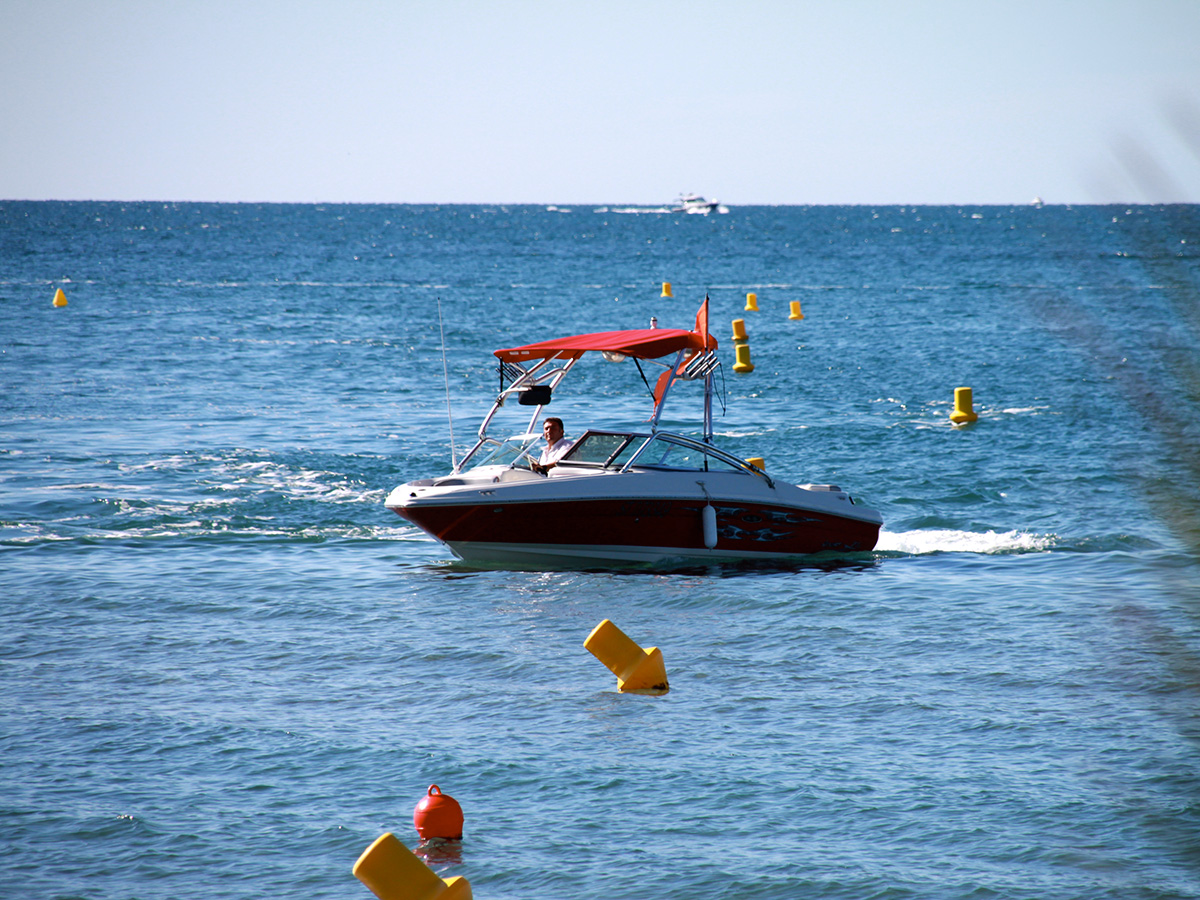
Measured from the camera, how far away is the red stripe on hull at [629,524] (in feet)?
41.2

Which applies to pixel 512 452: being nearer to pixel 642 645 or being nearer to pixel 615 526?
pixel 615 526

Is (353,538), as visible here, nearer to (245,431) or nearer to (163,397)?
(245,431)

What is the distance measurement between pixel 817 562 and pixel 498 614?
4.15 m

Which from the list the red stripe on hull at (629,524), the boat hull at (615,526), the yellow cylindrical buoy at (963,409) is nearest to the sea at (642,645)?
the boat hull at (615,526)

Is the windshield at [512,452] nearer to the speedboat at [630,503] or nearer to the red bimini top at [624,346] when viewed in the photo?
the speedboat at [630,503]

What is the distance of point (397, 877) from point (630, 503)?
7.62m

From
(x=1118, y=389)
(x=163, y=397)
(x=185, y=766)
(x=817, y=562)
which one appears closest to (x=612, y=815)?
(x=185, y=766)

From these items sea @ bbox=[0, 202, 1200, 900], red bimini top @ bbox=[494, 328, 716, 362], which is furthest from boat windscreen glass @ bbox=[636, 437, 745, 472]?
sea @ bbox=[0, 202, 1200, 900]

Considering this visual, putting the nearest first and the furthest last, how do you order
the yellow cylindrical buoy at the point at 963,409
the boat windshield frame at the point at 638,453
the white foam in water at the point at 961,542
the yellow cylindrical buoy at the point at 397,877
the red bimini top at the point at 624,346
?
the yellow cylindrical buoy at the point at 397,877
the boat windshield frame at the point at 638,453
the red bimini top at the point at 624,346
the white foam in water at the point at 961,542
the yellow cylindrical buoy at the point at 963,409

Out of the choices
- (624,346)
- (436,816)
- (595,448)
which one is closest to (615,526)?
(595,448)

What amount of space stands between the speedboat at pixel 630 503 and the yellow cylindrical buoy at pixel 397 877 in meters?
7.26

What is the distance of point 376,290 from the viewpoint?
58.8m

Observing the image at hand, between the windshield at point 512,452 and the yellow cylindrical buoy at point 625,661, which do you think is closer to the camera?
the yellow cylindrical buoy at point 625,661

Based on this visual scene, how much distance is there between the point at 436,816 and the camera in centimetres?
641
